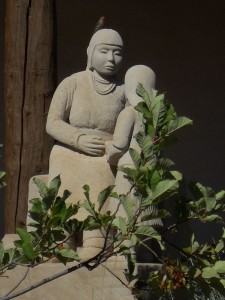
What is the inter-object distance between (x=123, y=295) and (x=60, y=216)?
4.88 feet

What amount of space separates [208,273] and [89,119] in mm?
1682

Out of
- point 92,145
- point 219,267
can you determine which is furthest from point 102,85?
point 219,267

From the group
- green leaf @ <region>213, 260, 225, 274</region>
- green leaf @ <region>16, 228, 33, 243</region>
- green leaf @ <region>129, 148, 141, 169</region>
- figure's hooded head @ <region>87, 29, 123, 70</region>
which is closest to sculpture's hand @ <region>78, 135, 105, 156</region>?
figure's hooded head @ <region>87, 29, 123, 70</region>

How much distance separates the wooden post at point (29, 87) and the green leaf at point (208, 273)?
263 centimetres

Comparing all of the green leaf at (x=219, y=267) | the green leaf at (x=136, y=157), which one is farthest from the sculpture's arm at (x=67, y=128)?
the green leaf at (x=136, y=157)

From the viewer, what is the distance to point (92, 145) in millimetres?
6562

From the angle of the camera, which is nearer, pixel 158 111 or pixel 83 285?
pixel 158 111

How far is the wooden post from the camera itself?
25.2 feet

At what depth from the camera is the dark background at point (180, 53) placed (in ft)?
31.3

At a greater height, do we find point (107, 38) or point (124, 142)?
point (107, 38)

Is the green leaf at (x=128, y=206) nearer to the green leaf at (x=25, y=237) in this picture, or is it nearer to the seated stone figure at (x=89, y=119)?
the green leaf at (x=25, y=237)

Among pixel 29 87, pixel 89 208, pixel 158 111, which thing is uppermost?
pixel 158 111

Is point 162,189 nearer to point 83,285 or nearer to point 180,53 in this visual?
point 83,285

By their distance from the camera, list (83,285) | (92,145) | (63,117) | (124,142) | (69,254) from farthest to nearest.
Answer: (63,117) → (92,145) → (124,142) → (83,285) → (69,254)
